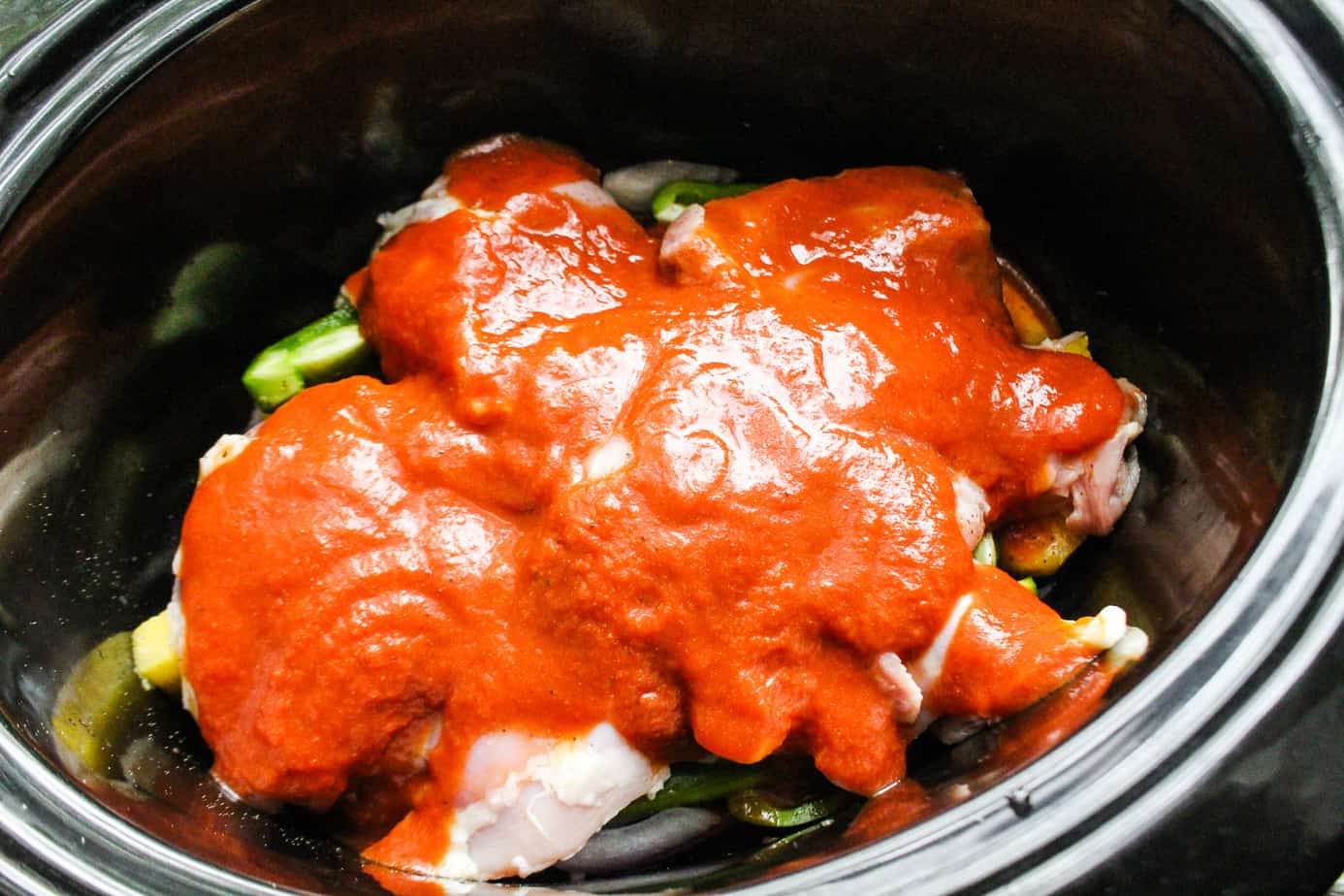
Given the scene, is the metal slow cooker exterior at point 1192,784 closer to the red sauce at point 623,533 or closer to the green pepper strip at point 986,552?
the red sauce at point 623,533

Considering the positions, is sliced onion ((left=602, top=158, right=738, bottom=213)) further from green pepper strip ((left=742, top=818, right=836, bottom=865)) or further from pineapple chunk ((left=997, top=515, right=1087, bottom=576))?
green pepper strip ((left=742, top=818, right=836, bottom=865))

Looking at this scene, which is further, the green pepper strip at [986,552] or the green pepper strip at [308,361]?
the green pepper strip at [308,361]

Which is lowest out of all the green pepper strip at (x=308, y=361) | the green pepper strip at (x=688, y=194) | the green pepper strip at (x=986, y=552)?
the green pepper strip at (x=986, y=552)

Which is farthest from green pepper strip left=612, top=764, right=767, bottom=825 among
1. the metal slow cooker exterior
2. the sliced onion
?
the sliced onion

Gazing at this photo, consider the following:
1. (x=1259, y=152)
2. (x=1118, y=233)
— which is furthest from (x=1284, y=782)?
(x=1118, y=233)

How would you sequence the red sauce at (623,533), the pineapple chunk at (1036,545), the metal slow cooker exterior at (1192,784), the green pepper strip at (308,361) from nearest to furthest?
1. the metal slow cooker exterior at (1192,784)
2. the red sauce at (623,533)
3. the pineapple chunk at (1036,545)
4. the green pepper strip at (308,361)

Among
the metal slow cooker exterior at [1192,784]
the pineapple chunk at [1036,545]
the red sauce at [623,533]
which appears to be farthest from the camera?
the pineapple chunk at [1036,545]

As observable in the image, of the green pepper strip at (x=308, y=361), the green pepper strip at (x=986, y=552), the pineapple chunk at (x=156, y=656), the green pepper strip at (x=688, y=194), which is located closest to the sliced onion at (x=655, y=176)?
the green pepper strip at (x=688, y=194)
